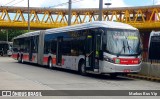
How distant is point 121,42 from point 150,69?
272 centimetres

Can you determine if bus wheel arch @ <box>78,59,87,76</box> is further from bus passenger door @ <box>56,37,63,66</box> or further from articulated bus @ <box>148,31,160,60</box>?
articulated bus @ <box>148,31,160,60</box>

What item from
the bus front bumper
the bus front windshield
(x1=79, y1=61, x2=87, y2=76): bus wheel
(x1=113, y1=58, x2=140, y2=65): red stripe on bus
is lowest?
(x1=79, y1=61, x2=87, y2=76): bus wheel

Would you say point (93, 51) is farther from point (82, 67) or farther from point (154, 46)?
point (154, 46)

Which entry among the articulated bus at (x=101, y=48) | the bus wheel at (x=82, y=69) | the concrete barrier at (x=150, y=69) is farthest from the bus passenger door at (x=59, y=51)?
the concrete barrier at (x=150, y=69)

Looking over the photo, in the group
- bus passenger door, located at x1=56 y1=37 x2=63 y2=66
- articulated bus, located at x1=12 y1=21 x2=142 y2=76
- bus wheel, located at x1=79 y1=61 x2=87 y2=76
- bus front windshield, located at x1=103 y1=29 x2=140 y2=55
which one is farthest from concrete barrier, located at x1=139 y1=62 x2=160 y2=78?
bus passenger door, located at x1=56 y1=37 x2=63 y2=66

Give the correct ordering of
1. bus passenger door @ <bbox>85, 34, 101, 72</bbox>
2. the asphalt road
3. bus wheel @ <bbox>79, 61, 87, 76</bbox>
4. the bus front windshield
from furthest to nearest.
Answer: bus wheel @ <bbox>79, 61, 87, 76</bbox> < bus passenger door @ <bbox>85, 34, 101, 72</bbox> < the bus front windshield < the asphalt road

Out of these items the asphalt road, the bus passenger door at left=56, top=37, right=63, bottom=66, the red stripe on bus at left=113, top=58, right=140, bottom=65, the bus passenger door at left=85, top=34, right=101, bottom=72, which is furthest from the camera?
the bus passenger door at left=56, top=37, right=63, bottom=66

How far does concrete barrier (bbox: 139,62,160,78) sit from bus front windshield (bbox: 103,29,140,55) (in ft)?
4.51

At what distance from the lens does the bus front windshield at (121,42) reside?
70.9ft

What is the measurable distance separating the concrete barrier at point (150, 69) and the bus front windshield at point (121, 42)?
54.1 inches

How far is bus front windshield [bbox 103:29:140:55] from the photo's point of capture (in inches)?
851

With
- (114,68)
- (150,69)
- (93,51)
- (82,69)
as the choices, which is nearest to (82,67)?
(82,69)

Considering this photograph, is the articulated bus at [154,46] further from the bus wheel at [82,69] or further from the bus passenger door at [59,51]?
the bus wheel at [82,69]

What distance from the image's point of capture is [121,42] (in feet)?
71.8
